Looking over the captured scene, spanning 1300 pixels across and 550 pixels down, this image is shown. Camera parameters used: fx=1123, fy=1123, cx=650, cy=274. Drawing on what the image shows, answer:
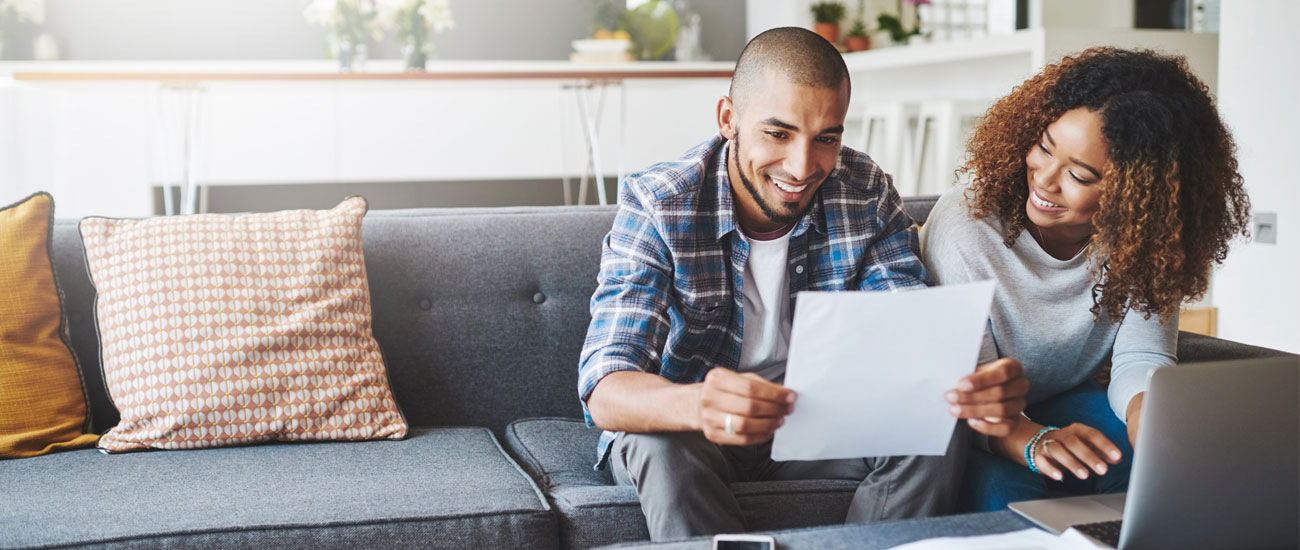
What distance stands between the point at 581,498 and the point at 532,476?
0.17m

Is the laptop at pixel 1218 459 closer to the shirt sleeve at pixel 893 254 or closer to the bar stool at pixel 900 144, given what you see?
the shirt sleeve at pixel 893 254

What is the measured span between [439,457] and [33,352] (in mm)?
647

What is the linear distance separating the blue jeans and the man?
7 centimetres

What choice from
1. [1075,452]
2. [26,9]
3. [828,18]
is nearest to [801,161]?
[1075,452]

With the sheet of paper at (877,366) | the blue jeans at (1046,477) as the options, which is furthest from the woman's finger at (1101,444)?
the sheet of paper at (877,366)

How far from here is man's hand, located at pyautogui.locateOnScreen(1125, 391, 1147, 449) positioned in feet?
4.81

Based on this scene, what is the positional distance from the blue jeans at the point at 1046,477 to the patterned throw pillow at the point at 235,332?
889 millimetres

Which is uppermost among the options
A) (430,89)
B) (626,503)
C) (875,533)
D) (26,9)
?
(26,9)

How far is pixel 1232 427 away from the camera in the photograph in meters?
1.03

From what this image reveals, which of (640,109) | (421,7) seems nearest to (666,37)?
(640,109)

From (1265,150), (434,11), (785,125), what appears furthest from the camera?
(434,11)

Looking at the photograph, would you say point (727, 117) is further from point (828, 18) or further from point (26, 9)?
point (26, 9)

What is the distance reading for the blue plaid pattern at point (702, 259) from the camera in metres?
1.52

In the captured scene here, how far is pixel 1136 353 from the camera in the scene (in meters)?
1.60
